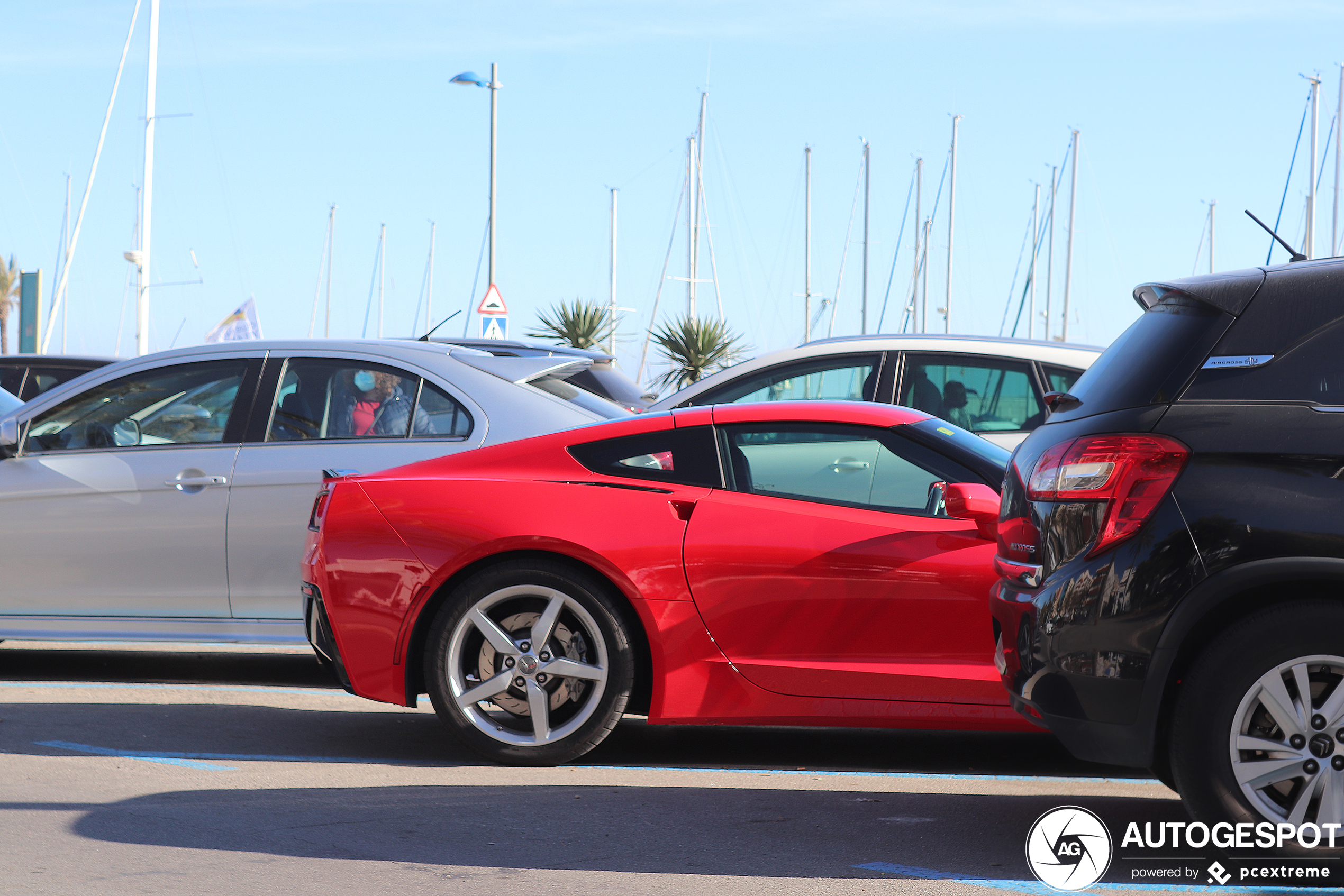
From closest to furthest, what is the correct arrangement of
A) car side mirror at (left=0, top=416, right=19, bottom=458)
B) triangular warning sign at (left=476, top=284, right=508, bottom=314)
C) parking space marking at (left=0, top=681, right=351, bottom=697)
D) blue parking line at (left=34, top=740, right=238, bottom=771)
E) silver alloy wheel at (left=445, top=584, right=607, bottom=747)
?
silver alloy wheel at (left=445, top=584, right=607, bottom=747) → blue parking line at (left=34, top=740, right=238, bottom=771) → car side mirror at (left=0, top=416, right=19, bottom=458) → parking space marking at (left=0, top=681, right=351, bottom=697) → triangular warning sign at (left=476, top=284, right=508, bottom=314)

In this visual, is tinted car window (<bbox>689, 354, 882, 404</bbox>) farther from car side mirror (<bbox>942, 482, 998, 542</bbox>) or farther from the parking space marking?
car side mirror (<bbox>942, 482, 998, 542</bbox>)

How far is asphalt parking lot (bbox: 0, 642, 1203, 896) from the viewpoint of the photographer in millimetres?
4078

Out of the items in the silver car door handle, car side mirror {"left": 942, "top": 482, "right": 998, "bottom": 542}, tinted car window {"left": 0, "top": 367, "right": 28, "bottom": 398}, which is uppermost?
tinted car window {"left": 0, "top": 367, "right": 28, "bottom": 398}

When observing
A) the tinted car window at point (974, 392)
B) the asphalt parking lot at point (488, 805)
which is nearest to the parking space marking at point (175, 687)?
the asphalt parking lot at point (488, 805)

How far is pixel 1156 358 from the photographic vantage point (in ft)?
13.0

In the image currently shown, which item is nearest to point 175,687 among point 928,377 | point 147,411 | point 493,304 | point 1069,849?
point 147,411

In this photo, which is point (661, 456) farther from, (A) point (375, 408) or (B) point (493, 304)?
(B) point (493, 304)

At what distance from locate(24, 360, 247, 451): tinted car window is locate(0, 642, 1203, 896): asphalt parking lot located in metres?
1.26

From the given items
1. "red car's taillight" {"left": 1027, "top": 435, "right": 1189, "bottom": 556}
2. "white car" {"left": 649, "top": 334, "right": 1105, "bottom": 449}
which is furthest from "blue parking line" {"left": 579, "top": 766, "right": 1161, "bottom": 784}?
"white car" {"left": 649, "top": 334, "right": 1105, "bottom": 449}

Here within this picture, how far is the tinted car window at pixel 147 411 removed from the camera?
7.07 meters

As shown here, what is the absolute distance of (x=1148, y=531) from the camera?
148 inches

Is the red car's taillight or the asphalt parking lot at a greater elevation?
the red car's taillight

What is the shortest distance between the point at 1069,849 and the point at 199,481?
436 cm

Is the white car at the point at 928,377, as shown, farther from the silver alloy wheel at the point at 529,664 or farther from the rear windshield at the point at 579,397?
the silver alloy wheel at the point at 529,664
